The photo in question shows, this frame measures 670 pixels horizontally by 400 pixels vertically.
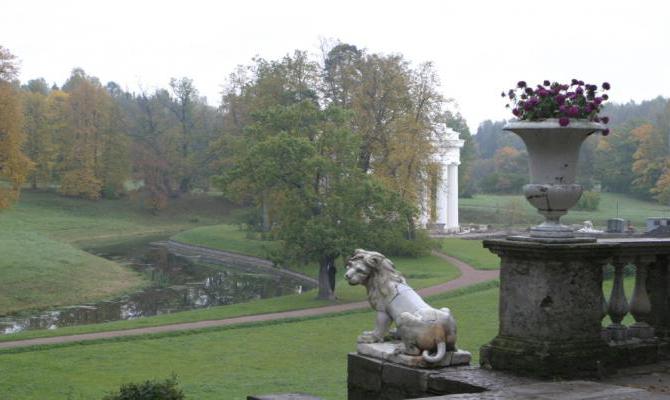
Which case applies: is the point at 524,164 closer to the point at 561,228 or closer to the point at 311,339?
the point at 311,339

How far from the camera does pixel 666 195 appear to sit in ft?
213

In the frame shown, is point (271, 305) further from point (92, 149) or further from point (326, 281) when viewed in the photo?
point (92, 149)

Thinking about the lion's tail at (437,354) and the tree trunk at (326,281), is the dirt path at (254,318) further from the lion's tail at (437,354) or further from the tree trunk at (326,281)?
the lion's tail at (437,354)

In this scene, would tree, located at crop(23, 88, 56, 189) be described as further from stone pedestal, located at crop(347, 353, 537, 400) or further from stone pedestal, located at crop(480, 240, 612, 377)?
stone pedestal, located at crop(480, 240, 612, 377)

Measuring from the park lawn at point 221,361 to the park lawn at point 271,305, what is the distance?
7.79 feet

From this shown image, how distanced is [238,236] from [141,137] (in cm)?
2553

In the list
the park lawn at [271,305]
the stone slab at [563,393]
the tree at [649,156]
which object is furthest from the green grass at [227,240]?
the stone slab at [563,393]

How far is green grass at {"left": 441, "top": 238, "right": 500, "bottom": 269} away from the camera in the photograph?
141 ft

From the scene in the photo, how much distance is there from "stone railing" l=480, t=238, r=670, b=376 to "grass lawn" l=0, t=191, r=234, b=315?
28618mm

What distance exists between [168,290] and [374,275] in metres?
29.6

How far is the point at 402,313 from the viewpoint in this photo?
27.0 feet

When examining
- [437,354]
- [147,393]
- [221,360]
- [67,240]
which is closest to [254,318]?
[221,360]

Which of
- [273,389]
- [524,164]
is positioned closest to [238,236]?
[273,389]

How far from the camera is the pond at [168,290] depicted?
3080 centimetres
